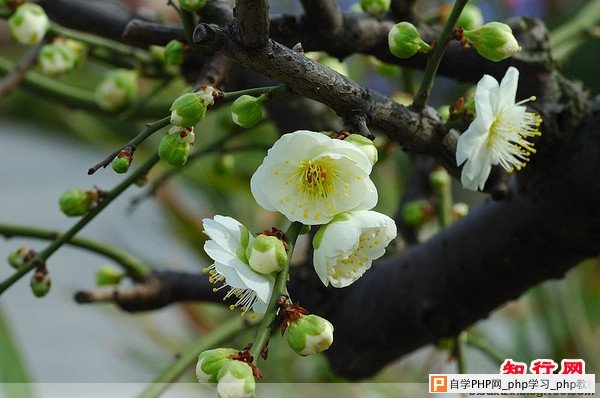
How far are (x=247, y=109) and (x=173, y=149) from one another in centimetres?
4

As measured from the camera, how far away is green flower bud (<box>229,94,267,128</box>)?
0.34 m

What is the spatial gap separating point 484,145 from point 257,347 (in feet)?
0.47

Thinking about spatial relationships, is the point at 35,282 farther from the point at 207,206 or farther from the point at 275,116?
the point at 207,206

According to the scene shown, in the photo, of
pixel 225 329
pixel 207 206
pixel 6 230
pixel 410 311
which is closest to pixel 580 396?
pixel 410 311

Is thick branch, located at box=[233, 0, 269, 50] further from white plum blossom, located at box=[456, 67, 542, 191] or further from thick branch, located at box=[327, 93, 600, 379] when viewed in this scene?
thick branch, located at box=[327, 93, 600, 379]

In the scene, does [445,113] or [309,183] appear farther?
[445,113]

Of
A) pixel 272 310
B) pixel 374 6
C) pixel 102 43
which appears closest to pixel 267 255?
pixel 272 310

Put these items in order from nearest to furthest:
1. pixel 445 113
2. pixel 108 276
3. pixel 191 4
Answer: pixel 191 4
pixel 445 113
pixel 108 276

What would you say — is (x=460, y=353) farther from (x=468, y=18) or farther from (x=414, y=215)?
(x=468, y=18)

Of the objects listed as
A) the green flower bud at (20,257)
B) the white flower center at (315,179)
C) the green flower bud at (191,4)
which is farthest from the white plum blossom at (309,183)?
the green flower bud at (20,257)

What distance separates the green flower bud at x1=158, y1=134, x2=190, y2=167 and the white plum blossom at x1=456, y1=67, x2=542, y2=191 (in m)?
0.12

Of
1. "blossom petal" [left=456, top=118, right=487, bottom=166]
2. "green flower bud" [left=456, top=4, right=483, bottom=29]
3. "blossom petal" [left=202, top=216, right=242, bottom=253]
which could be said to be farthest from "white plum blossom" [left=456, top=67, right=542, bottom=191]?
"green flower bud" [left=456, top=4, right=483, bottom=29]

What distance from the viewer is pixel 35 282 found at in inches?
18.5

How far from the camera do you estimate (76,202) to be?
45 cm
